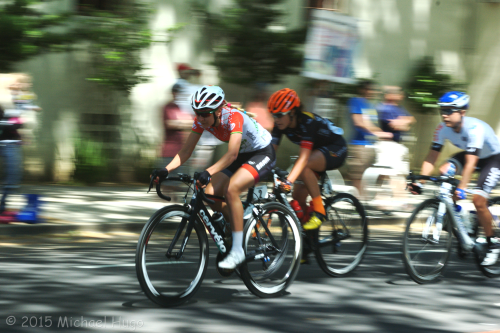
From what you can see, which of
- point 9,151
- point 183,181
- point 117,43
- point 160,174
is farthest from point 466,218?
point 117,43

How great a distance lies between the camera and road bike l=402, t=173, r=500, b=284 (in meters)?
6.34

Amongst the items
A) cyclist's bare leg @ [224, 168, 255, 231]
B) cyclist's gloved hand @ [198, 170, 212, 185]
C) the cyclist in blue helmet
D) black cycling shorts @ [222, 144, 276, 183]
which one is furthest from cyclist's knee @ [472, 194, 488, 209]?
cyclist's gloved hand @ [198, 170, 212, 185]

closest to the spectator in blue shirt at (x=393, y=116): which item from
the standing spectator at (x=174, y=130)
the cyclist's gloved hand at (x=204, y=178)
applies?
the standing spectator at (x=174, y=130)

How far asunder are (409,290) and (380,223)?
4.40 m

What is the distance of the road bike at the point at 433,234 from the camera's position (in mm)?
6336

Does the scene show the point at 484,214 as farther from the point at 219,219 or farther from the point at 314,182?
the point at 219,219

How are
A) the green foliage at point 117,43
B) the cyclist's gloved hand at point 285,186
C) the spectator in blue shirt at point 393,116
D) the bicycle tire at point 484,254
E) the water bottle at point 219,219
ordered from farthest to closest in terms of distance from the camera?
the green foliage at point 117,43
the spectator in blue shirt at point 393,116
the bicycle tire at point 484,254
the cyclist's gloved hand at point 285,186
the water bottle at point 219,219

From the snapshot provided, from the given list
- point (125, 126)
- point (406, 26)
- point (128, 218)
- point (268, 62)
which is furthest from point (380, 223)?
point (406, 26)

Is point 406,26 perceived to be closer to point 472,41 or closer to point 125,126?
point 472,41

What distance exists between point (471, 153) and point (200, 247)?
10.3 feet

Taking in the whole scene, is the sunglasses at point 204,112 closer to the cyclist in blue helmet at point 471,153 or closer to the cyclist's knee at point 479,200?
the cyclist in blue helmet at point 471,153

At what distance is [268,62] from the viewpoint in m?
13.9

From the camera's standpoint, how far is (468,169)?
6.52 m

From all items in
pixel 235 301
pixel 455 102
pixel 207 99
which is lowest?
pixel 235 301
